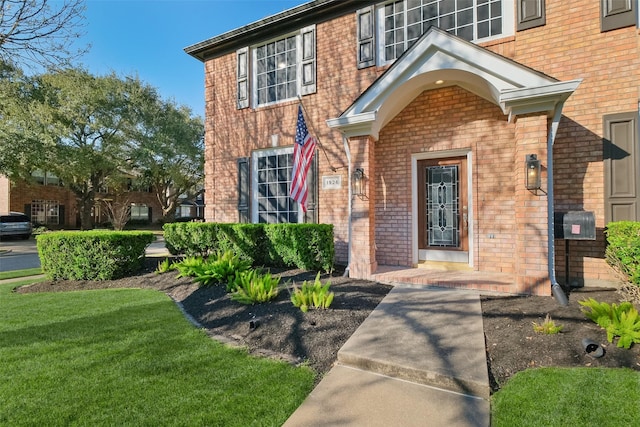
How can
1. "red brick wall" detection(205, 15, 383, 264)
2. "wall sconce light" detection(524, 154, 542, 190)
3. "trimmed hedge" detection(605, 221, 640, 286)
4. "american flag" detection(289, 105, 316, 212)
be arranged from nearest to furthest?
"trimmed hedge" detection(605, 221, 640, 286) → "wall sconce light" detection(524, 154, 542, 190) → "american flag" detection(289, 105, 316, 212) → "red brick wall" detection(205, 15, 383, 264)

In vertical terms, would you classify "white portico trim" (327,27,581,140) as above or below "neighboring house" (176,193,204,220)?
above

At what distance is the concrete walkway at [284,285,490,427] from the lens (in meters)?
2.34

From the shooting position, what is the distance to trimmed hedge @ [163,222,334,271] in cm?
652

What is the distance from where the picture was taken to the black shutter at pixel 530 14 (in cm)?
573

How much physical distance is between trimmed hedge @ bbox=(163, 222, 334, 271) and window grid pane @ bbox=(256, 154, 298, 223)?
126 cm

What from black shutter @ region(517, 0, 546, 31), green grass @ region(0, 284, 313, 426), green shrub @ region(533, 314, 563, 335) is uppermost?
black shutter @ region(517, 0, 546, 31)

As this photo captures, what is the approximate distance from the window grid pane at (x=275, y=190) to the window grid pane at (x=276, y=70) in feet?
5.89

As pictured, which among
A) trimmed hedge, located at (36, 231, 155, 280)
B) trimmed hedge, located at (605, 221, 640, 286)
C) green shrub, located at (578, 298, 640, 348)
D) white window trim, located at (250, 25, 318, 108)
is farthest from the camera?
white window trim, located at (250, 25, 318, 108)

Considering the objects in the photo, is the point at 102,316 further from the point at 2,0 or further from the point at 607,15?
the point at 607,15

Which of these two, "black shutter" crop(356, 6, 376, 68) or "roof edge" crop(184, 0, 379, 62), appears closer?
"black shutter" crop(356, 6, 376, 68)

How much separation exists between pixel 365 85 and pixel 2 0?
22.8 feet

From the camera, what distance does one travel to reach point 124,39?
8656 millimetres

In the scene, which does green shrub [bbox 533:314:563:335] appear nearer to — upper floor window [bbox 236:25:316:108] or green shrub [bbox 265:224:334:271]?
green shrub [bbox 265:224:334:271]

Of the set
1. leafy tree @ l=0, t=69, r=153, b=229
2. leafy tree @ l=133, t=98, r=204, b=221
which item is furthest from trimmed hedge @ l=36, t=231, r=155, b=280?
leafy tree @ l=133, t=98, r=204, b=221
